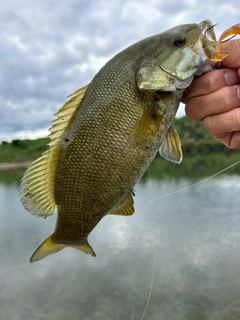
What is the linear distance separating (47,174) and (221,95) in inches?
47.0

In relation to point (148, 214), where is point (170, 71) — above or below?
above

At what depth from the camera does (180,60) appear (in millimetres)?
2035

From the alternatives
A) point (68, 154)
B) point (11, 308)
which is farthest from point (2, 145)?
point (68, 154)

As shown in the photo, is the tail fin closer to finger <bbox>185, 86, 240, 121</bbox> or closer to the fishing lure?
finger <bbox>185, 86, 240, 121</bbox>

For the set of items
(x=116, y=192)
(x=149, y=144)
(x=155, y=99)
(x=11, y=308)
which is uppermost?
(x=155, y=99)

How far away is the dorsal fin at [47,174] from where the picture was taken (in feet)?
7.25

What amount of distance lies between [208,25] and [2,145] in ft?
219

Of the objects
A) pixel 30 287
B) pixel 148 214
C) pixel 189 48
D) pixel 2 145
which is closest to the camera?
pixel 189 48

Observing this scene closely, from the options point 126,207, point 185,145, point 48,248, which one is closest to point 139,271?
point 48,248

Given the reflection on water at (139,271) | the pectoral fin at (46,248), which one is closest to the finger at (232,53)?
the pectoral fin at (46,248)

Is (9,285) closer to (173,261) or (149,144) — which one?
(173,261)

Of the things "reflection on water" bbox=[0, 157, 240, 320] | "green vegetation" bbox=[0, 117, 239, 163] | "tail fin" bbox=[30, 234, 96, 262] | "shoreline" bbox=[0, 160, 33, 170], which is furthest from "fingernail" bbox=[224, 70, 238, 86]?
"green vegetation" bbox=[0, 117, 239, 163]

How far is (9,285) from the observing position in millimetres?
13531

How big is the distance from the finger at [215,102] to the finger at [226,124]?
30 mm
